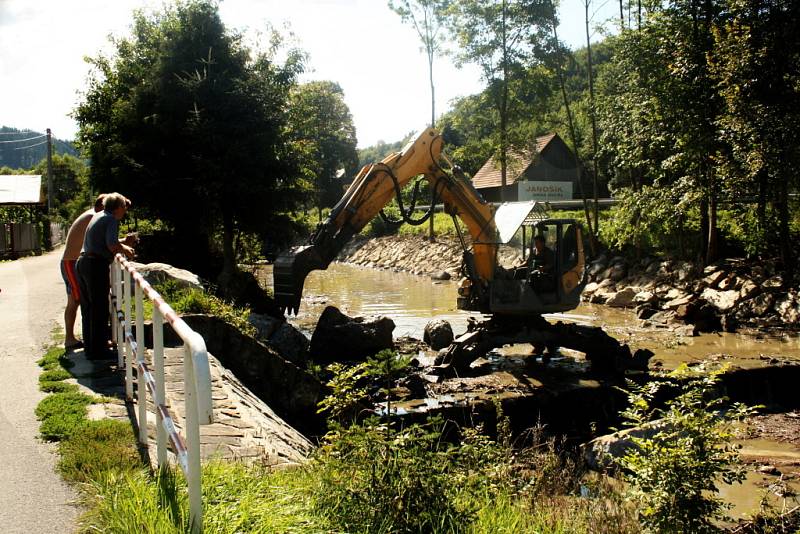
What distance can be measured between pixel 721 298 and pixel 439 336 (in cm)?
863

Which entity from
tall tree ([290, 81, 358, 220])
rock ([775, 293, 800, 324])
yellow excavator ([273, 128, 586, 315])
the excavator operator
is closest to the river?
rock ([775, 293, 800, 324])

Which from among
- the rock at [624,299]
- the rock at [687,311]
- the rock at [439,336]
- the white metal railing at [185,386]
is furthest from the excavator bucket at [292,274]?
the rock at [624,299]

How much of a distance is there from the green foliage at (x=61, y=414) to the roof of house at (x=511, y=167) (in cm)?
2397

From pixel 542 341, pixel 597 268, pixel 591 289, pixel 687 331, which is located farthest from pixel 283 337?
pixel 597 268

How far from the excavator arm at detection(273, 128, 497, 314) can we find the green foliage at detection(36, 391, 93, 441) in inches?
235

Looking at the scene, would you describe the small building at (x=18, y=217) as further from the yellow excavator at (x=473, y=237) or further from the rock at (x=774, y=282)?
the rock at (x=774, y=282)

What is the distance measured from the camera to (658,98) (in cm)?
1948

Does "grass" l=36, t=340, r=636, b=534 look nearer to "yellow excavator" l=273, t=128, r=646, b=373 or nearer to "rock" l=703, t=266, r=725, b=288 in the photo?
"yellow excavator" l=273, t=128, r=646, b=373

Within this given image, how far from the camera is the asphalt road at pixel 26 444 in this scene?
3.80 meters

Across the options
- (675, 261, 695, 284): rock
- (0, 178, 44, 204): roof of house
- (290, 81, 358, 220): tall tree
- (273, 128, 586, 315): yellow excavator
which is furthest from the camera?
(290, 81, 358, 220): tall tree

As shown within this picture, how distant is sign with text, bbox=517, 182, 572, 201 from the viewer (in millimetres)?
42281

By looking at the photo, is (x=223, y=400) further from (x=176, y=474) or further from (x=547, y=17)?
(x=547, y=17)

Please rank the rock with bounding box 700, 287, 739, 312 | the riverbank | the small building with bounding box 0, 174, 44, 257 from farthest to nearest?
the small building with bounding box 0, 174, 44, 257 → the rock with bounding box 700, 287, 739, 312 → the riverbank

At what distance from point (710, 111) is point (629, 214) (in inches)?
180
